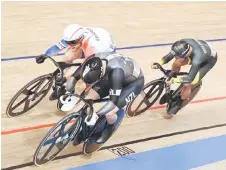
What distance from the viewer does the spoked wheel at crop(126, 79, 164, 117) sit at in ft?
→ 16.1

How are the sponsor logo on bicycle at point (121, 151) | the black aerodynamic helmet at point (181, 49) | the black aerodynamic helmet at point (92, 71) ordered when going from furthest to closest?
the black aerodynamic helmet at point (181, 49), the sponsor logo on bicycle at point (121, 151), the black aerodynamic helmet at point (92, 71)

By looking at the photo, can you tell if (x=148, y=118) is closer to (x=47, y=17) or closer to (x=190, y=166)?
(x=190, y=166)

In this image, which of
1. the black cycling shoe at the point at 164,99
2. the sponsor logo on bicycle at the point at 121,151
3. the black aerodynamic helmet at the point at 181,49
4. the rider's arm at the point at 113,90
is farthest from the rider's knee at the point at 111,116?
the black cycling shoe at the point at 164,99

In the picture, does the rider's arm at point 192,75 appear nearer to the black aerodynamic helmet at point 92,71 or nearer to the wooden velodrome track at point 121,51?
the wooden velodrome track at point 121,51

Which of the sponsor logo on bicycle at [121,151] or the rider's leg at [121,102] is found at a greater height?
the rider's leg at [121,102]

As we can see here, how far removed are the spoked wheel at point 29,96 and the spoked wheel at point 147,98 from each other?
2.88ft

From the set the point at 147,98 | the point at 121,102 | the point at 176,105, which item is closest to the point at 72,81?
the point at 121,102

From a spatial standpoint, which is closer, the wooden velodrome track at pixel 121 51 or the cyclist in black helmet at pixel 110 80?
the cyclist in black helmet at pixel 110 80

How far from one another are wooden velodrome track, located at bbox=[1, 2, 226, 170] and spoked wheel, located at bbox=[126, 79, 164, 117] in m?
0.07

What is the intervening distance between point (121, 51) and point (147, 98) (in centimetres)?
168

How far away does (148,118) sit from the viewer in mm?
4992

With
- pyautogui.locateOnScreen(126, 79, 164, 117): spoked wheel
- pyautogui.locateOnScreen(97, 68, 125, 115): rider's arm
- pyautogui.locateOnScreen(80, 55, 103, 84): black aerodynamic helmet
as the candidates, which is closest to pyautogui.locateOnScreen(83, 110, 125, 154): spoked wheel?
pyautogui.locateOnScreen(97, 68, 125, 115): rider's arm

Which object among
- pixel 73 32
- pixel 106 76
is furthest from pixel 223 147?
pixel 73 32

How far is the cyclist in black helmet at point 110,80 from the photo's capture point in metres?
3.72
